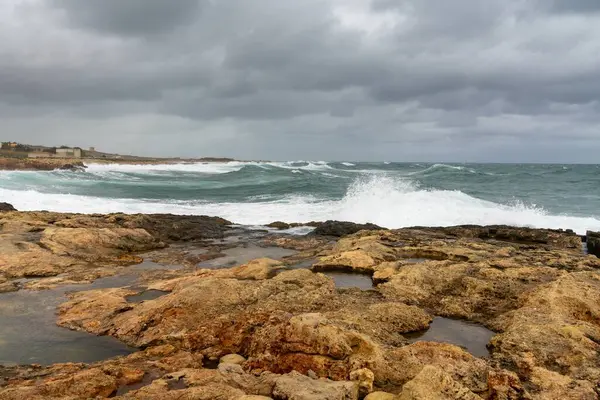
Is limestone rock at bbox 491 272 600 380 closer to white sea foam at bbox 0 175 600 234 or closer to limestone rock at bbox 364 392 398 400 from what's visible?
limestone rock at bbox 364 392 398 400

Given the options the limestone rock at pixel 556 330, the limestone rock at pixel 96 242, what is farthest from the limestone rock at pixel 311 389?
the limestone rock at pixel 96 242

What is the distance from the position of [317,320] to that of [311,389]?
1250 millimetres

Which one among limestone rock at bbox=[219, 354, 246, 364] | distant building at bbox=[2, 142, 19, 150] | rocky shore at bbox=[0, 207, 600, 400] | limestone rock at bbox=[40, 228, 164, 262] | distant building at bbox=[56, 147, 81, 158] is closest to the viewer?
rocky shore at bbox=[0, 207, 600, 400]

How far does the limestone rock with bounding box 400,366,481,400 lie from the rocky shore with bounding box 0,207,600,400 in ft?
0.04

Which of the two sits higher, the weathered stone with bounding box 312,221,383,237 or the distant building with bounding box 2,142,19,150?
the distant building with bounding box 2,142,19,150

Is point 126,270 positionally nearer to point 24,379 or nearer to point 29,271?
point 29,271

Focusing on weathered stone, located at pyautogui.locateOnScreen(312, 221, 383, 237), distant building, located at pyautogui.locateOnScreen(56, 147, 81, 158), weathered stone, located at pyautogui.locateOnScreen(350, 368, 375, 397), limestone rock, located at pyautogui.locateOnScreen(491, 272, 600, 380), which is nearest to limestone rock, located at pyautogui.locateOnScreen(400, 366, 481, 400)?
weathered stone, located at pyautogui.locateOnScreen(350, 368, 375, 397)

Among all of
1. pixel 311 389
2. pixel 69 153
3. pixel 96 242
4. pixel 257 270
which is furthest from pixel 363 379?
pixel 69 153

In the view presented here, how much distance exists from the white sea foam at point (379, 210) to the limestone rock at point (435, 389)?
14.2 meters

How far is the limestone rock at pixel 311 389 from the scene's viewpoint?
350 centimetres

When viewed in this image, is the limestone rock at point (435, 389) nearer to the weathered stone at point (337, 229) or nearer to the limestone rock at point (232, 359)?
the limestone rock at point (232, 359)

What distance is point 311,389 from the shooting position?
3.62 m

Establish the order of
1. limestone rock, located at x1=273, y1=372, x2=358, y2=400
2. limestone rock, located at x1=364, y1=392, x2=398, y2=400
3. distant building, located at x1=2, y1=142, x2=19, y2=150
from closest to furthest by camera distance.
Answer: limestone rock, located at x1=273, y1=372, x2=358, y2=400, limestone rock, located at x1=364, y1=392, x2=398, y2=400, distant building, located at x1=2, y1=142, x2=19, y2=150

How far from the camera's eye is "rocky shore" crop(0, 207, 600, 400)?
3.90m
